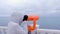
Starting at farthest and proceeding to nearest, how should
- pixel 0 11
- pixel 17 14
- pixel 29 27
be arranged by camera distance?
pixel 0 11
pixel 29 27
pixel 17 14

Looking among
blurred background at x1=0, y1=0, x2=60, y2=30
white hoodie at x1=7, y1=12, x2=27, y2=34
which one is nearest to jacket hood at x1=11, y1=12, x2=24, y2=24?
white hoodie at x1=7, y1=12, x2=27, y2=34

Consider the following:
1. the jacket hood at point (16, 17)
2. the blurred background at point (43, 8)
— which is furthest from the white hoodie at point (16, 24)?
the blurred background at point (43, 8)

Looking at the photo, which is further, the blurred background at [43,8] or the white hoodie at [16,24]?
the blurred background at [43,8]

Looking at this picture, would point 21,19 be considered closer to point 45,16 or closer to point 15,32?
point 15,32

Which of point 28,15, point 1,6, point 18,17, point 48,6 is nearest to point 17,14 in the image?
point 18,17

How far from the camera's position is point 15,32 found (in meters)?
1.25

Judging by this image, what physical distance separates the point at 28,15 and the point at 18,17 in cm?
12

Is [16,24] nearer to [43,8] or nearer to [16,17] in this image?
[16,17]

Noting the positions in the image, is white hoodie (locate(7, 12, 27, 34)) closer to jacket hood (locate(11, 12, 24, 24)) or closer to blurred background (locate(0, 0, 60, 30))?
jacket hood (locate(11, 12, 24, 24))

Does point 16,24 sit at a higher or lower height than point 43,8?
lower

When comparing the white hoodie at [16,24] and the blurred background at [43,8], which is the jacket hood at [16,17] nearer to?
the white hoodie at [16,24]

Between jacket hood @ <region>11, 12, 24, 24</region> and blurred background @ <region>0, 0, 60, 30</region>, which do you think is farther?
blurred background @ <region>0, 0, 60, 30</region>

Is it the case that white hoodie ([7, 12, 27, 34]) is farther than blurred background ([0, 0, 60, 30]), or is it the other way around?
blurred background ([0, 0, 60, 30])

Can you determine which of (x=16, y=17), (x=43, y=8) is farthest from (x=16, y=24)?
(x=43, y=8)
